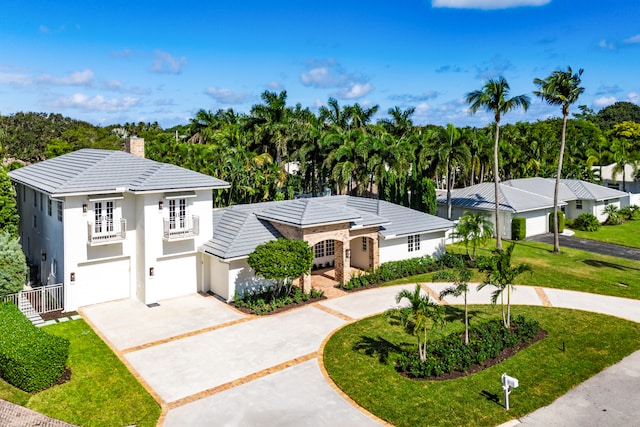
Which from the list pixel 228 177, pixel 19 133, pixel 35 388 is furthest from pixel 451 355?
pixel 19 133

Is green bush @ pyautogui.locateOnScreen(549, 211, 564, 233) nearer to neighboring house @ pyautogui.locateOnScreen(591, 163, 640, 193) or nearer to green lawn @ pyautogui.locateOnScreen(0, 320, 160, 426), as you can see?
neighboring house @ pyautogui.locateOnScreen(591, 163, 640, 193)

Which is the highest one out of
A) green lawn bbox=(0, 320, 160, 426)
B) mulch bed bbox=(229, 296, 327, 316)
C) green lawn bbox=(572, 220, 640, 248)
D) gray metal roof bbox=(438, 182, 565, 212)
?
gray metal roof bbox=(438, 182, 565, 212)

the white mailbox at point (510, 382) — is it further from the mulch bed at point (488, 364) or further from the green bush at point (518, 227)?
the green bush at point (518, 227)

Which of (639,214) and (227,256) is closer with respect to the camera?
(227,256)

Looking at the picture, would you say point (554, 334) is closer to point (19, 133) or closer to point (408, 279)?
point (408, 279)

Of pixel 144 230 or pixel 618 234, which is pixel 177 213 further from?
pixel 618 234

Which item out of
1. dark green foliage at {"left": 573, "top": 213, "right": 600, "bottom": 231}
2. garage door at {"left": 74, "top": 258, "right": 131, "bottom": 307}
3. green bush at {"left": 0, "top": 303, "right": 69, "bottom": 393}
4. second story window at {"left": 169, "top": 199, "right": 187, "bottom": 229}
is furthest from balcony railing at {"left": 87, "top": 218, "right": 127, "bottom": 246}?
dark green foliage at {"left": 573, "top": 213, "right": 600, "bottom": 231}

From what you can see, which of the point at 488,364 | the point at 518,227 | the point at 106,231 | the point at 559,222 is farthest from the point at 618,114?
the point at 106,231
